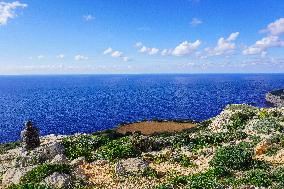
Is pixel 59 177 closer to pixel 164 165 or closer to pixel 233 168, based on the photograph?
pixel 164 165

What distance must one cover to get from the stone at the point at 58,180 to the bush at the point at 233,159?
872cm

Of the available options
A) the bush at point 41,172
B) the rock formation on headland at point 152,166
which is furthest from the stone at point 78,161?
the bush at point 41,172

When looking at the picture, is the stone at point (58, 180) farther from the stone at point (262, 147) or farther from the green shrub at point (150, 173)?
the stone at point (262, 147)

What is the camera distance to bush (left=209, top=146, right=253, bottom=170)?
23.9 m

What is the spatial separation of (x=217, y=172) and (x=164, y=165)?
4.38m

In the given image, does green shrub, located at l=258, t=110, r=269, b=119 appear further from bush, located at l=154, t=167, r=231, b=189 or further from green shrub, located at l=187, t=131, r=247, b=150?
bush, located at l=154, t=167, r=231, b=189

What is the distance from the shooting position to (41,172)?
22438 millimetres

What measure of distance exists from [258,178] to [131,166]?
24.6 feet

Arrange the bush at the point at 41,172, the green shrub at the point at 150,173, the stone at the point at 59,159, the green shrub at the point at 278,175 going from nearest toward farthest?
the green shrub at the point at 278,175 → the bush at the point at 41,172 → the green shrub at the point at 150,173 → the stone at the point at 59,159

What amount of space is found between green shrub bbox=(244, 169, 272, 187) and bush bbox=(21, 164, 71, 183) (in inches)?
386

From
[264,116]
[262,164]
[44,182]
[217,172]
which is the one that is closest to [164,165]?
[217,172]

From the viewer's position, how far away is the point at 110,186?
70.7 ft

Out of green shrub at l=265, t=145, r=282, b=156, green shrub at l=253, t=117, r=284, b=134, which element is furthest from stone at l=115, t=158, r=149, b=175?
green shrub at l=253, t=117, r=284, b=134

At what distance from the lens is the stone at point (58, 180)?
21219 millimetres
